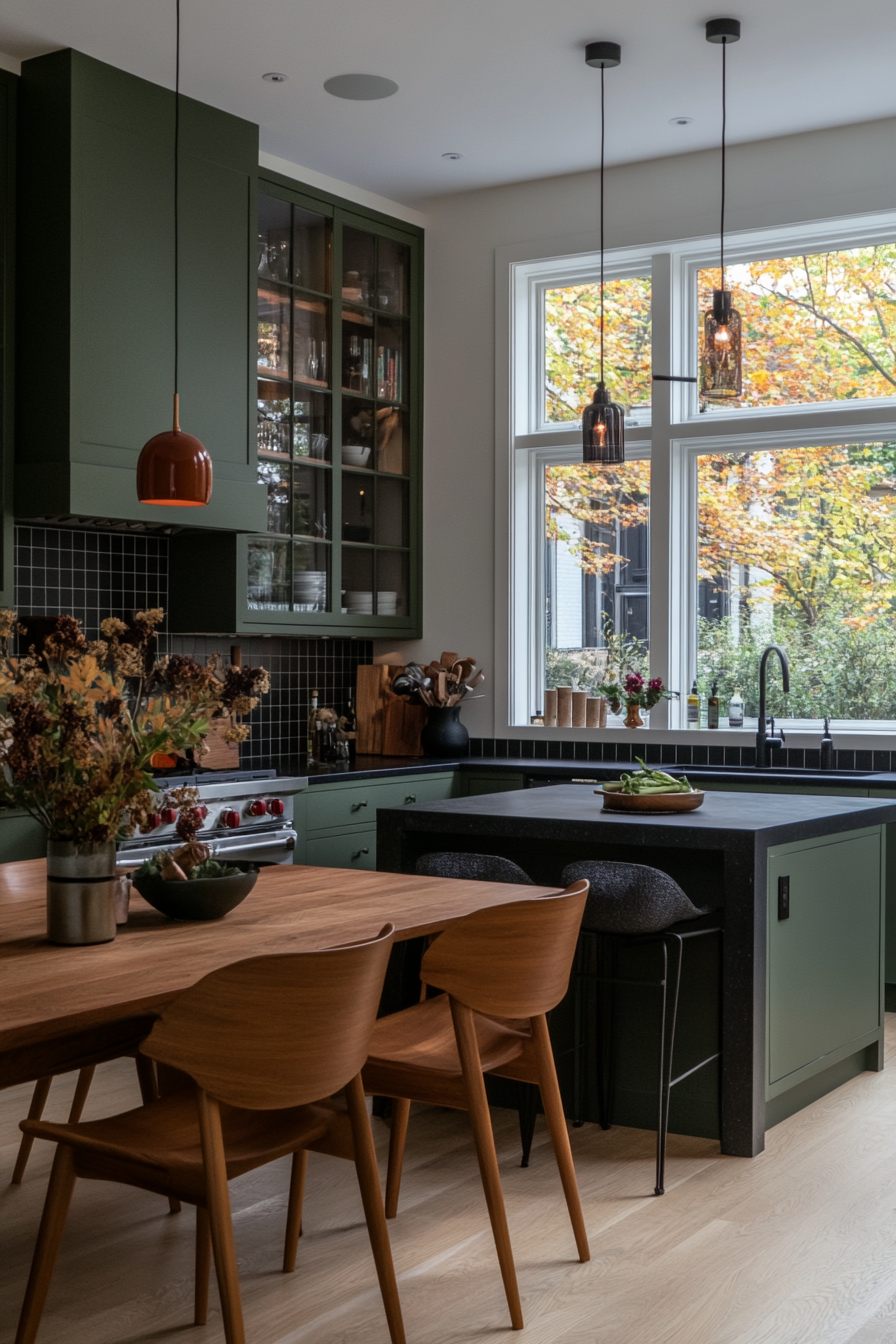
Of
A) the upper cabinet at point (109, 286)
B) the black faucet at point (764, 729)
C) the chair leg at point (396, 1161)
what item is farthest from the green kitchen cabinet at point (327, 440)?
the chair leg at point (396, 1161)

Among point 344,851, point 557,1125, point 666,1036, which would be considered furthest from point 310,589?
point 557,1125

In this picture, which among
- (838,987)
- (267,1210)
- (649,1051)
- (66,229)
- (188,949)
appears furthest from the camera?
(66,229)

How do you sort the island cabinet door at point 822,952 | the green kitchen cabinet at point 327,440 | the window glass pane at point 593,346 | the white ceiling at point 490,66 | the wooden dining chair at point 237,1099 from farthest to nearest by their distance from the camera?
the window glass pane at point 593,346
the green kitchen cabinet at point 327,440
the white ceiling at point 490,66
the island cabinet door at point 822,952
the wooden dining chair at point 237,1099

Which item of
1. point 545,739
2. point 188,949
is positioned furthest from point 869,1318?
point 545,739

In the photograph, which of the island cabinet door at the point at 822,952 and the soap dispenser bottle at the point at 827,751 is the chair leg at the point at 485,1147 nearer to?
the island cabinet door at the point at 822,952

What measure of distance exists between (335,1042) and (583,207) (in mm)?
4702

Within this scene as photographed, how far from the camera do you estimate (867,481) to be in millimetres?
5578

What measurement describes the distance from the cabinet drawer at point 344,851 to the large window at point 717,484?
1108 mm

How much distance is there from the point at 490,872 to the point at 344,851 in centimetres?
192

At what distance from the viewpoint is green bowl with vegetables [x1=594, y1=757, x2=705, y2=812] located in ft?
12.2

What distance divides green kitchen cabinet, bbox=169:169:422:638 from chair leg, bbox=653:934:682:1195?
2503 millimetres

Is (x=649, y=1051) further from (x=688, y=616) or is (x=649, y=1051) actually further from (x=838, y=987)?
(x=688, y=616)

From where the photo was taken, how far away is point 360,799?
539cm

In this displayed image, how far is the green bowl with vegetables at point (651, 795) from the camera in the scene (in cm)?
373
